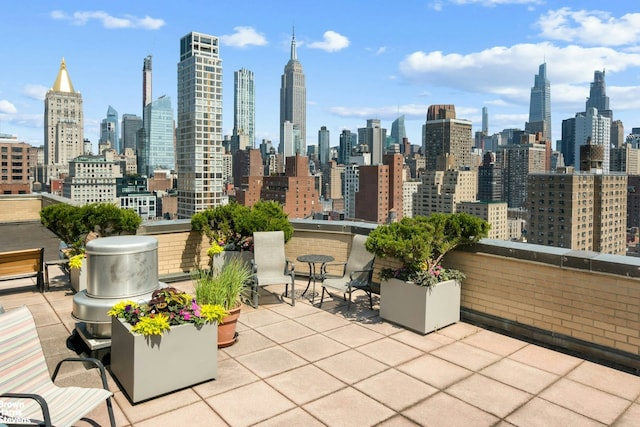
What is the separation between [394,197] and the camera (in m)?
136

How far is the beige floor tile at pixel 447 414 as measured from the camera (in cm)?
388

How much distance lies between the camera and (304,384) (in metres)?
4.60

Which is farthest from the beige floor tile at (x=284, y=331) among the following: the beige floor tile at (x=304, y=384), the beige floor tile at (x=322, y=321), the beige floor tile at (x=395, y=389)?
the beige floor tile at (x=395, y=389)

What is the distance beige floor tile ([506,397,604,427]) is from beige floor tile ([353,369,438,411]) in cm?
80

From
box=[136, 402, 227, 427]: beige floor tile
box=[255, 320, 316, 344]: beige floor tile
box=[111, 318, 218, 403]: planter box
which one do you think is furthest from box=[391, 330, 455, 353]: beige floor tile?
box=[136, 402, 227, 427]: beige floor tile

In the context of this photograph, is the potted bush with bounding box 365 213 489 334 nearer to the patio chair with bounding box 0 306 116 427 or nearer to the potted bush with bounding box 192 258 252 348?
the potted bush with bounding box 192 258 252 348

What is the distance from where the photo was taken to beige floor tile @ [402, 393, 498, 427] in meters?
3.88

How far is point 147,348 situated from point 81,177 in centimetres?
13610

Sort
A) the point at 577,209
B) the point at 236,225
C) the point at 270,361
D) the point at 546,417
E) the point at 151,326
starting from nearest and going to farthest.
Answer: the point at 546,417 < the point at 151,326 < the point at 270,361 < the point at 236,225 < the point at 577,209

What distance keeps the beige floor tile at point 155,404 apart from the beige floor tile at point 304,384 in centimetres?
82

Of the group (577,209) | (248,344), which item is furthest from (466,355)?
(577,209)

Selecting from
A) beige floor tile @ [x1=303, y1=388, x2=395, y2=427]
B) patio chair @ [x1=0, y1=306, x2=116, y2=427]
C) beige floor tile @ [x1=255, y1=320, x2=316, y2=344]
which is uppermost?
patio chair @ [x1=0, y1=306, x2=116, y2=427]

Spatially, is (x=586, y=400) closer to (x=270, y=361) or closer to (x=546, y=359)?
(x=546, y=359)

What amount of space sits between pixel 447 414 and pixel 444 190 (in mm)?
139510
